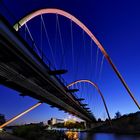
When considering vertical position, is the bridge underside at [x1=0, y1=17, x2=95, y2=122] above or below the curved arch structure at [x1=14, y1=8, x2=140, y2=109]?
below

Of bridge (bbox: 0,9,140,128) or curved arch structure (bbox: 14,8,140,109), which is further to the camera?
curved arch structure (bbox: 14,8,140,109)

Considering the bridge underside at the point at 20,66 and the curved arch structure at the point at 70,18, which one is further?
the curved arch structure at the point at 70,18

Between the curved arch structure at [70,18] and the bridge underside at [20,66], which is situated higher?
the curved arch structure at [70,18]

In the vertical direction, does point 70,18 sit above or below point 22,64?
above

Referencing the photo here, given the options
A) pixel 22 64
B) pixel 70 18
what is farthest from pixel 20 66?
pixel 70 18

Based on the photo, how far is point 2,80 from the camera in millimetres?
27641

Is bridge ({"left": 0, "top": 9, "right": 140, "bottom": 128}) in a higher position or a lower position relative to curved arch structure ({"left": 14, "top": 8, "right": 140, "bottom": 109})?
lower

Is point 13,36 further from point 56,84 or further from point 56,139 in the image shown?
point 56,139

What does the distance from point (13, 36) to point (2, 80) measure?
8582mm

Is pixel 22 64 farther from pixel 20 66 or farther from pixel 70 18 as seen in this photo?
pixel 70 18

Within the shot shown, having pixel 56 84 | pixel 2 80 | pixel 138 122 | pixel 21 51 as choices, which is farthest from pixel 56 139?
pixel 138 122

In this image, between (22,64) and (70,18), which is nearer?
(22,64)

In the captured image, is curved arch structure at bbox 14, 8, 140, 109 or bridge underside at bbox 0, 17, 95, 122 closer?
bridge underside at bbox 0, 17, 95, 122

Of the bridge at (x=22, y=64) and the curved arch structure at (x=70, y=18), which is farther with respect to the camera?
the curved arch structure at (x=70, y=18)
